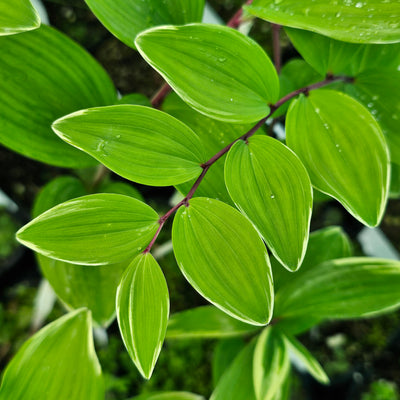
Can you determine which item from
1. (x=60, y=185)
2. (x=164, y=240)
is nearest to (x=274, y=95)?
(x=60, y=185)

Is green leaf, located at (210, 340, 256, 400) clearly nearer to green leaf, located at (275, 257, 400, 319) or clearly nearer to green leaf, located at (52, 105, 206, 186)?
green leaf, located at (275, 257, 400, 319)

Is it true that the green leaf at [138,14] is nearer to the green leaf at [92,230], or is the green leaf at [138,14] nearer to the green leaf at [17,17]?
the green leaf at [17,17]

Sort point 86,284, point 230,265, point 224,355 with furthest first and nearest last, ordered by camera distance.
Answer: point 224,355 → point 86,284 → point 230,265

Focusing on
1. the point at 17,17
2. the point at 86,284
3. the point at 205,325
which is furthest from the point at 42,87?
the point at 205,325

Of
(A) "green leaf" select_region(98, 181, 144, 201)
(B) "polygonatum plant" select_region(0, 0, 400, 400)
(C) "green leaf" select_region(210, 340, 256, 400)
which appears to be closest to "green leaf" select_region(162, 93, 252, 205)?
(B) "polygonatum plant" select_region(0, 0, 400, 400)

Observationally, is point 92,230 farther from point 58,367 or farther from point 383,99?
point 383,99

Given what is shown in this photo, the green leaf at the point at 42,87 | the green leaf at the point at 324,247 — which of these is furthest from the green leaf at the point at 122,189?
the green leaf at the point at 324,247
